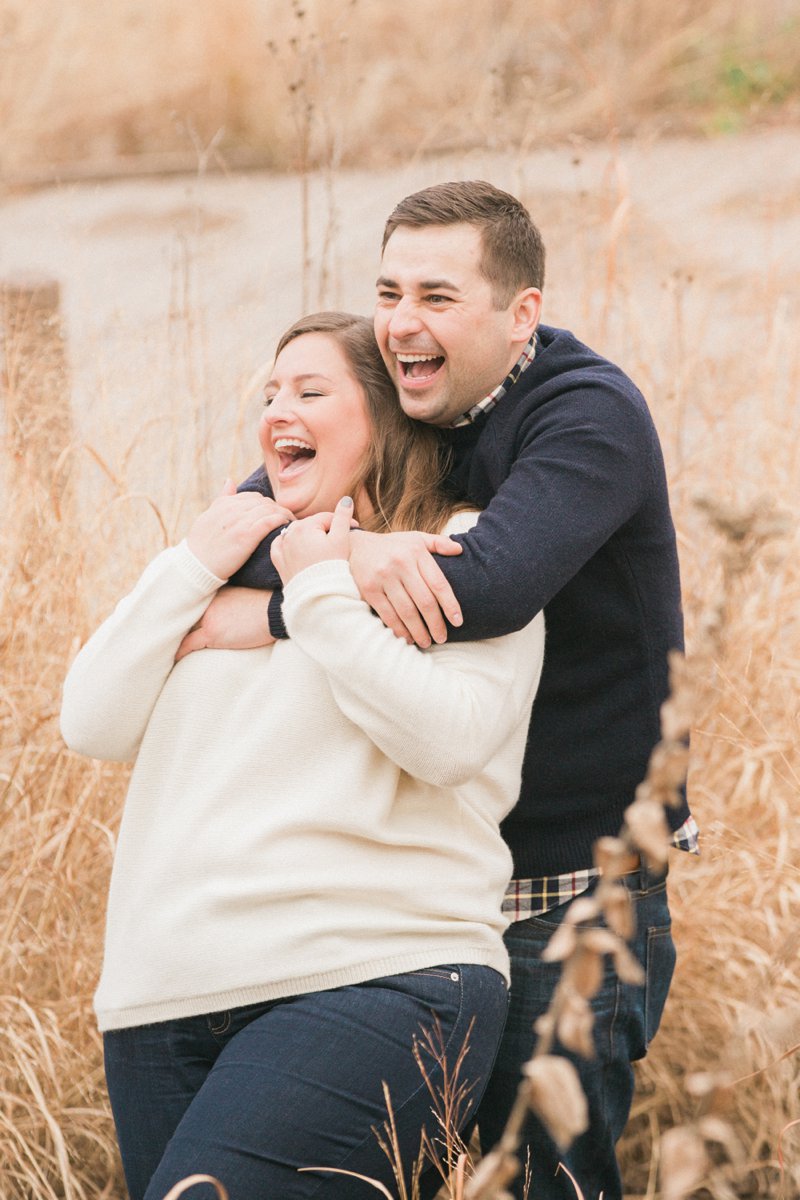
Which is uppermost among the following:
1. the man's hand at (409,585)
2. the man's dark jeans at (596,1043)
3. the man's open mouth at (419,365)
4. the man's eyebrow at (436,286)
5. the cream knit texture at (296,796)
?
the man's eyebrow at (436,286)

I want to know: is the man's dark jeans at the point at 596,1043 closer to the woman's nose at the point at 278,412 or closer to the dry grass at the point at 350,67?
the woman's nose at the point at 278,412

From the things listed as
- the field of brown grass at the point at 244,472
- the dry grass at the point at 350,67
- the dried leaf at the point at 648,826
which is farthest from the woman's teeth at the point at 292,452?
the dry grass at the point at 350,67

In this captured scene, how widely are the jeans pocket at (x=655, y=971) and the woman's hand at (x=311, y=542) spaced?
2.60 feet

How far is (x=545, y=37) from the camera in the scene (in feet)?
28.0

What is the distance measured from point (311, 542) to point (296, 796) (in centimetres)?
32

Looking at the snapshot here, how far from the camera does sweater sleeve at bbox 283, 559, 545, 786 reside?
1.63 metres

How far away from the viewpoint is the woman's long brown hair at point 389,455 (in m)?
1.94

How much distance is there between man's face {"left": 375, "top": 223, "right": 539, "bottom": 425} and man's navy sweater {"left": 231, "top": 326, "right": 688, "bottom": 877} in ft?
0.22

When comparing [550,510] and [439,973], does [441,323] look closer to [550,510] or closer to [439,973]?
[550,510]

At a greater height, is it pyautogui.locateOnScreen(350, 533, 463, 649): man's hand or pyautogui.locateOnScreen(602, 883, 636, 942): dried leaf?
pyautogui.locateOnScreen(602, 883, 636, 942): dried leaf

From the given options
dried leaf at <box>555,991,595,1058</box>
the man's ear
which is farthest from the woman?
dried leaf at <box>555,991,595,1058</box>

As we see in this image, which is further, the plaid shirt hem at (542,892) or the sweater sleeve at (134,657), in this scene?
the plaid shirt hem at (542,892)

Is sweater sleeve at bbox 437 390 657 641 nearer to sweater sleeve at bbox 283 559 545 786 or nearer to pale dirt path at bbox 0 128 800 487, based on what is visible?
sweater sleeve at bbox 283 559 545 786

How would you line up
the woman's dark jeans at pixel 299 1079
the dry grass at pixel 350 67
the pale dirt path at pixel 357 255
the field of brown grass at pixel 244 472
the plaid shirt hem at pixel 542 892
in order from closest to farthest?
the woman's dark jeans at pixel 299 1079, the plaid shirt hem at pixel 542 892, the field of brown grass at pixel 244 472, the pale dirt path at pixel 357 255, the dry grass at pixel 350 67
